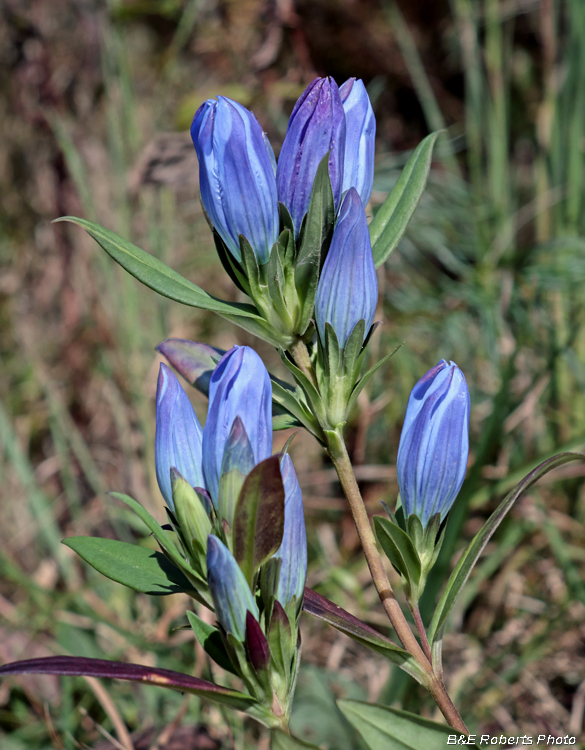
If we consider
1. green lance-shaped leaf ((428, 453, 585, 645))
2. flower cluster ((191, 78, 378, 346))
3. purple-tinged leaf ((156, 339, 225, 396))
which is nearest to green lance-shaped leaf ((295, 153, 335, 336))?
flower cluster ((191, 78, 378, 346))

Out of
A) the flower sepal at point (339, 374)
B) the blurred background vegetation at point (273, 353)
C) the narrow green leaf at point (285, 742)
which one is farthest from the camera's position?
the blurred background vegetation at point (273, 353)

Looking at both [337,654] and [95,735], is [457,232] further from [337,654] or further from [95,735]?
[95,735]

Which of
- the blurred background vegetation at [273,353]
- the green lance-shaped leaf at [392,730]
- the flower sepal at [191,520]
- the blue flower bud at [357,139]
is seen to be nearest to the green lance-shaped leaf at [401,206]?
the blue flower bud at [357,139]

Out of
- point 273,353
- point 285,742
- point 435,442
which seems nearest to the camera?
point 285,742

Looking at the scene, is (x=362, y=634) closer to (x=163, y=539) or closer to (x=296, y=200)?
(x=163, y=539)

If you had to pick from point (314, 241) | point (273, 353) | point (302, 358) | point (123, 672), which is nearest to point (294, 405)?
point (302, 358)

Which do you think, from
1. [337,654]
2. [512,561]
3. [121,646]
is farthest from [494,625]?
[121,646]

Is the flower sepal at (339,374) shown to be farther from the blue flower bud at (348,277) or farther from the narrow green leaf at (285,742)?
the narrow green leaf at (285,742)
